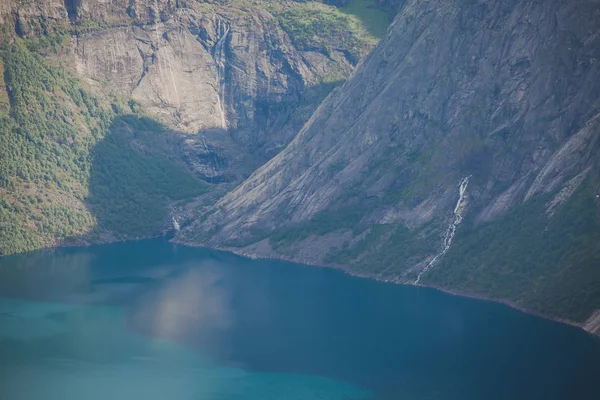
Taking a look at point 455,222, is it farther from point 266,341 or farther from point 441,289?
point 266,341

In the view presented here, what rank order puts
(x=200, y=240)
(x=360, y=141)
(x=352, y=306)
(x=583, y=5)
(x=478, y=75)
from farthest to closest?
(x=200, y=240) < (x=360, y=141) < (x=478, y=75) < (x=583, y=5) < (x=352, y=306)

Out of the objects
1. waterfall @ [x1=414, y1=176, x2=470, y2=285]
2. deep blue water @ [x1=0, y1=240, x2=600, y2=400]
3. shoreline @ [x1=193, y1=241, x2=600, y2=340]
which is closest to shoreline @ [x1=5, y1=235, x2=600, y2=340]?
shoreline @ [x1=193, y1=241, x2=600, y2=340]

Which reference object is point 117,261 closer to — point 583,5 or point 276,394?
point 276,394

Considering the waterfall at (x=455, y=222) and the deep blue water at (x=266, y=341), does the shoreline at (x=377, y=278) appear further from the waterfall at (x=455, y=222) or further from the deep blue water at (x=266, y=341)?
the waterfall at (x=455, y=222)

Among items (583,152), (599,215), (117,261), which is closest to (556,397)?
(599,215)

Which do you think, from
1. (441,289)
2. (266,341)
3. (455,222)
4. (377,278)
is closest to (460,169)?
(455,222)

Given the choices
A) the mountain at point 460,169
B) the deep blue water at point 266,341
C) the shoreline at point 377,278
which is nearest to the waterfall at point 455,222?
the mountain at point 460,169
